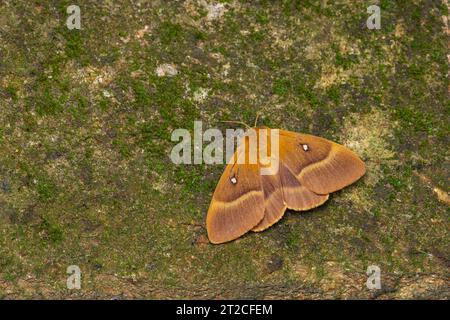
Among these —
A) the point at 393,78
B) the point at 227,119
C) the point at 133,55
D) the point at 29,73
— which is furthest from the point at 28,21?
the point at 393,78

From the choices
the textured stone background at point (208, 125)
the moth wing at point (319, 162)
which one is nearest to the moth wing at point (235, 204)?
the textured stone background at point (208, 125)

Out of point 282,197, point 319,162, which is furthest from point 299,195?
point 319,162

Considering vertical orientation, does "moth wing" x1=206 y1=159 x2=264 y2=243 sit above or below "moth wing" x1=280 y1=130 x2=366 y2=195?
below

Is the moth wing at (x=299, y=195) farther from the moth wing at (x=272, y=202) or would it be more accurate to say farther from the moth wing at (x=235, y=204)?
the moth wing at (x=235, y=204)

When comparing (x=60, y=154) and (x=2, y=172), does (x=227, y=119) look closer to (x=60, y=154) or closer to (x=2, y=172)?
(x=60, y=154)

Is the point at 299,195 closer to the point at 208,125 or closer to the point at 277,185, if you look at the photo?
the point at 277,185

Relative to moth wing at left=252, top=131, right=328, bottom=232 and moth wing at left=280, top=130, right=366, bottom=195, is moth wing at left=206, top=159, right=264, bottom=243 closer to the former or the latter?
moth wing at left=252, top=131, right=328, bottom=232

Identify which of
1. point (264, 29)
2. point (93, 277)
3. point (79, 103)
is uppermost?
point (264, 29)

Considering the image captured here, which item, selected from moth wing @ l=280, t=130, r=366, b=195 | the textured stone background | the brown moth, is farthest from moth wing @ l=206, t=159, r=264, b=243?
moth wing @ l=280, t=130, r=366, b=195
